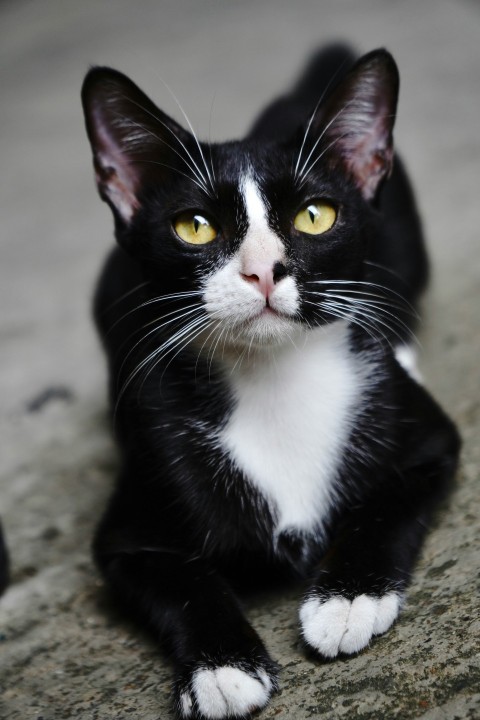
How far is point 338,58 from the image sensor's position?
2.50m

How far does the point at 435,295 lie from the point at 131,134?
1.30 m

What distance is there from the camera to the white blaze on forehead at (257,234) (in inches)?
51.9

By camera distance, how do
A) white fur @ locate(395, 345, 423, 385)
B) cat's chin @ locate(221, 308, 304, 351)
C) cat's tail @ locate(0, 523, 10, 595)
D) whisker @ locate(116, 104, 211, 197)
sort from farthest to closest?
white fur @ locate(395, 345, 423, 385)
cat's tail @ locate(0, 523, 10, 595)
whisker @ locate(116, 104, 211, 197)
cat's chin @ locate(221, 308, 304, 351)

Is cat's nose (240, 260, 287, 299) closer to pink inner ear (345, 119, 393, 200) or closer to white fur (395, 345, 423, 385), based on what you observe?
pink inner ear (345, 119, 393, 200)

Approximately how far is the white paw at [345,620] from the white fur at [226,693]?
10 cm

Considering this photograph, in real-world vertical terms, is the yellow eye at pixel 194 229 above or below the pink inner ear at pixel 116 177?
below

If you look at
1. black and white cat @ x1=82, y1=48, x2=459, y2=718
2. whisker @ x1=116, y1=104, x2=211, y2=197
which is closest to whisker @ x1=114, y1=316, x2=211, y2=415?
black and white cat @ x1=82, y1=48, x2=459, y2=718

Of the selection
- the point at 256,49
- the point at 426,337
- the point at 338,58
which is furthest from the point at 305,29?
the point at 426,337

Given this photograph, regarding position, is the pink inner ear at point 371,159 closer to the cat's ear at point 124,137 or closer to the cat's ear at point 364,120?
the cat's ear at point 364,120

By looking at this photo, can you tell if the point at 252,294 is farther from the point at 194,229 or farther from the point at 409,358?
the point at 409,358

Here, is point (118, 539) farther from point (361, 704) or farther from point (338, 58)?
point (338, 58)

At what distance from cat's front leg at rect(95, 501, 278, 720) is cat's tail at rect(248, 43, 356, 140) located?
921mm

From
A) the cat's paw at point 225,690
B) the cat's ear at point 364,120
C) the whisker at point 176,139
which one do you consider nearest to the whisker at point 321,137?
the cat's ear at point 364,120

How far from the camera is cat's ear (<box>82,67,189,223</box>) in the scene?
58.6 inches
